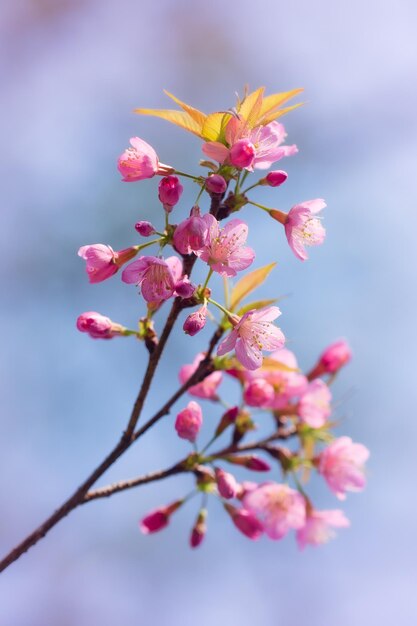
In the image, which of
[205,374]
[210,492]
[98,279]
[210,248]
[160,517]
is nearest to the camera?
[210,248]

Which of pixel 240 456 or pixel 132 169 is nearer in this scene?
pixel 132 169

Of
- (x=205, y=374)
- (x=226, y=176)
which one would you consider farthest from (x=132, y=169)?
(x=205, y=374)

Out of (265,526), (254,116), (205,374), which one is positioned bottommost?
(265,526)

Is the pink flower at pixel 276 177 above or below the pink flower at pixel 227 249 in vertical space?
above

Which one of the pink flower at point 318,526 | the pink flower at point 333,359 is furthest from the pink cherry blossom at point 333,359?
the pink flower at point 318,526

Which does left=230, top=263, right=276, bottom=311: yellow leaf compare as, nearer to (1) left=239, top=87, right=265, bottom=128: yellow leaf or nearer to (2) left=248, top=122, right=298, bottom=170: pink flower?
(2) left=248, top=122, right=298, bottom=170: pink flower

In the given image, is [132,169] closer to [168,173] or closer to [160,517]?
[168,173]

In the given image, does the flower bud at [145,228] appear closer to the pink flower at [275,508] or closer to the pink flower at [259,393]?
the pink flower at [259,393]
